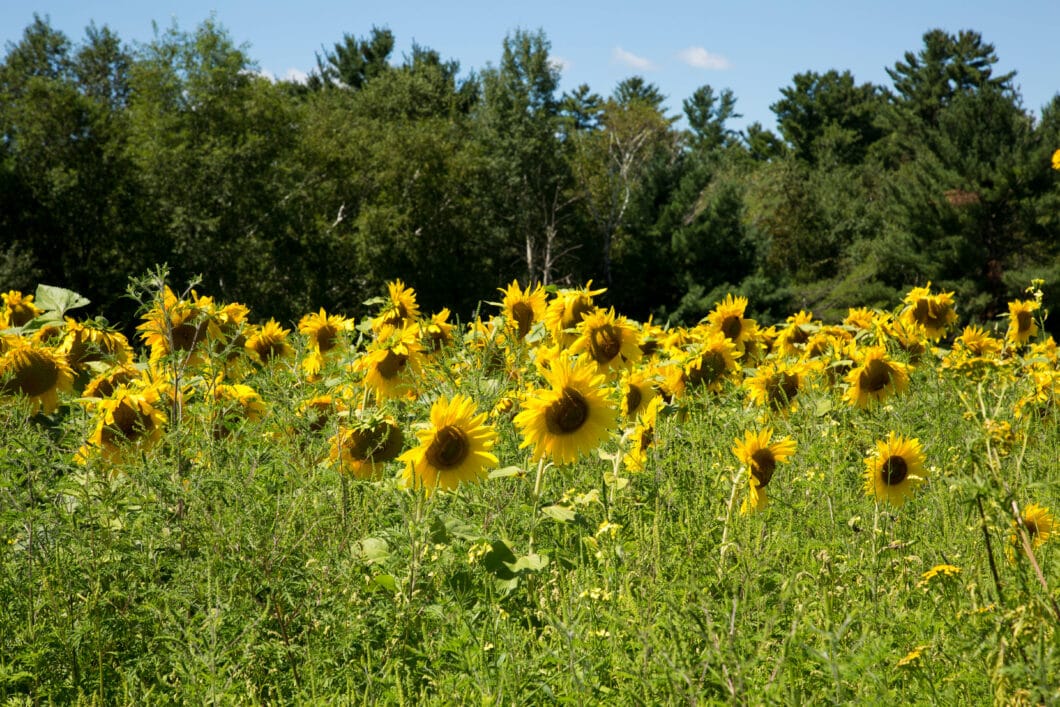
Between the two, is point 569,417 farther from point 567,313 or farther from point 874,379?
point 874,379

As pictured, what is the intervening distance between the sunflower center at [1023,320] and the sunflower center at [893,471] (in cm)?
269

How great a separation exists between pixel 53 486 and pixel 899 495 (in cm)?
218

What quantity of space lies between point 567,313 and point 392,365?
596 mm

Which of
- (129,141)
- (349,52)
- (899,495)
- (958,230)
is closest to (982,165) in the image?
(958,230)

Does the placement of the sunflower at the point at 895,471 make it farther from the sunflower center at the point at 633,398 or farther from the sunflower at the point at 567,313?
the sunflower at the point at 567,313

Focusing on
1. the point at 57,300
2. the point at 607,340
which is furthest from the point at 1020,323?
the point at 57,300

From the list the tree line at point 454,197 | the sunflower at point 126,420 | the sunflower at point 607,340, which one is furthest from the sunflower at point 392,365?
the tree line at point 454,197

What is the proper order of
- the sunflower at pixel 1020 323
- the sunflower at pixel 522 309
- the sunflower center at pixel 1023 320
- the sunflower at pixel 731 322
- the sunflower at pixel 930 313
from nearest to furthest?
the sunflower at pixel 522 309, the sunflower at pixel 731 322, the sunflower at pixel 930 313, the sunflower at pixel 1020 323, the sunflower center at pixel 1023 320

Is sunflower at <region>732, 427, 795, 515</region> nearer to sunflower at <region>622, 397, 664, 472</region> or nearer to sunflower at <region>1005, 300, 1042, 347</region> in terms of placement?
sunflower at <region>622, 397, 664, 472</region>

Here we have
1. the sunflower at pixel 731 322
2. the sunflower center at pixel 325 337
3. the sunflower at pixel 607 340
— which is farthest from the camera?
the sunflower at pixel 731 322

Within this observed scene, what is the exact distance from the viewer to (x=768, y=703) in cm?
156

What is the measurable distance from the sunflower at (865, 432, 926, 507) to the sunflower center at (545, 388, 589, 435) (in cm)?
87

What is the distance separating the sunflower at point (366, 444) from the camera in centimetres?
238

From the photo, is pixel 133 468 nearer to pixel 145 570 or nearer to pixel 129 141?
pixel 145 570
